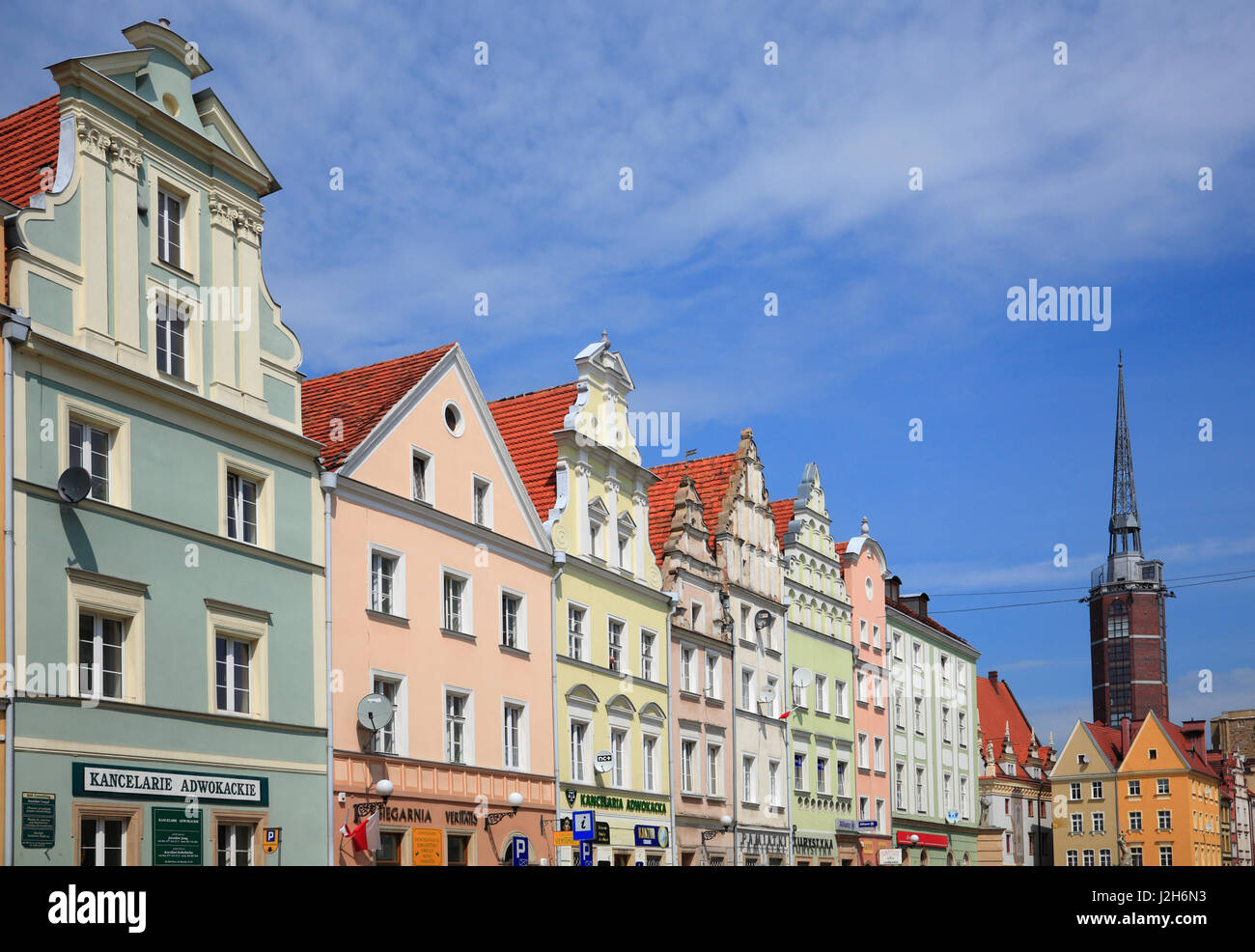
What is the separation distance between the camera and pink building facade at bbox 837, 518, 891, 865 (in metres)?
59.9

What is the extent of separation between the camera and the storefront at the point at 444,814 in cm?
3103

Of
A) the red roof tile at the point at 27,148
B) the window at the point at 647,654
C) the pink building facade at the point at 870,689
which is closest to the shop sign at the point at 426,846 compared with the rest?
the window at the point at 647,654

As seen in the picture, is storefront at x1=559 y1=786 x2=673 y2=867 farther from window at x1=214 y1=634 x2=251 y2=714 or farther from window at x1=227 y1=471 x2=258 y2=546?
window at x1=227 y1=471 x2=258 y2=546

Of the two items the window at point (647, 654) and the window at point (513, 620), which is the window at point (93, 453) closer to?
the window at point (513, 620)

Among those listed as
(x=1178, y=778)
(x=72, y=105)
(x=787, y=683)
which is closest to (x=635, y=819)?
(x=787, y=683)

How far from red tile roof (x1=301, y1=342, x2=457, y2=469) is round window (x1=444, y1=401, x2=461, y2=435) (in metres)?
1.17

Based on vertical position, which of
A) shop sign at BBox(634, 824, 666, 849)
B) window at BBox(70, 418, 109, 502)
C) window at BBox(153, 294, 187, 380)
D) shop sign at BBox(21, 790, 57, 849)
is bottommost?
shop sign at BBox(634, 824, 666, 849)

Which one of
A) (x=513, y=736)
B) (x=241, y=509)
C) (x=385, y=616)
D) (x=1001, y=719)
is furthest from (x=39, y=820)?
(x=1001, y=719)

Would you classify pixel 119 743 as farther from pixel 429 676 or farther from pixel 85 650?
pixel 429 676

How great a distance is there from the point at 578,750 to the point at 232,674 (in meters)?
13.8

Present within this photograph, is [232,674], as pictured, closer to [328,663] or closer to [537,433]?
[328,663]

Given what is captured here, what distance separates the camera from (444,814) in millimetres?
33844

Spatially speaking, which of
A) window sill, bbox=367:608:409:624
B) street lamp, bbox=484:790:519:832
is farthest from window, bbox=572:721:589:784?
window sill, bbox=367:608:409:624

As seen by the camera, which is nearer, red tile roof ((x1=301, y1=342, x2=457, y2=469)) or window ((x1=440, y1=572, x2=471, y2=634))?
red tile roof ((x1=301, y1=342, x2=457, y2=469))
